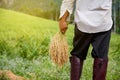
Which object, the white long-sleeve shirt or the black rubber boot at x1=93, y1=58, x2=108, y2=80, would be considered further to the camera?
the black rubber boot at x1=93, y1=58, x2=108, y2=80

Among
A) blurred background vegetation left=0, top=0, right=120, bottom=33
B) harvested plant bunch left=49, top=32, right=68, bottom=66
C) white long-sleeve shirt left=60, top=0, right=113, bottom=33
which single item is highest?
white long-sleeve shirt left=60, top=0, right=113, bottom=33

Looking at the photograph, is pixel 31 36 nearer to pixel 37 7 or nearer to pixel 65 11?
pixel 37 7

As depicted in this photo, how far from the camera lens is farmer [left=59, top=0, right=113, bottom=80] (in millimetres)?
4578

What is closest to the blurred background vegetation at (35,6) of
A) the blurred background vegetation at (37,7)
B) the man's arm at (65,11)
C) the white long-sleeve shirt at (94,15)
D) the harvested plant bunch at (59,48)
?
the blurred background vegetation at (37,7)

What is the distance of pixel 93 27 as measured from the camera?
4.57 meters

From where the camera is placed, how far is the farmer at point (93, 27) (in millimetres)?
4578

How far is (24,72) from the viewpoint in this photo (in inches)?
215

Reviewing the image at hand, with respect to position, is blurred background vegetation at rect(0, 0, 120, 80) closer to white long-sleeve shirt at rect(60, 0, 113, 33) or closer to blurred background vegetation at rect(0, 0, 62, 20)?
blurred background vegetation at rect(0, 0, 62, 20)

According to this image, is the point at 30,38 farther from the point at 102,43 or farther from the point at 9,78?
the point at 102,43

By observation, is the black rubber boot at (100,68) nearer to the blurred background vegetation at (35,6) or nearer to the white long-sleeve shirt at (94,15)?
the white long-sleeve shirt at (94,15)

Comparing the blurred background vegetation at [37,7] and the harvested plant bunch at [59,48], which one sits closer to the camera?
the harvested plant bunch at [59,48]

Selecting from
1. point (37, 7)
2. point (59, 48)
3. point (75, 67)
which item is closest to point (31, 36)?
point (37, 7)

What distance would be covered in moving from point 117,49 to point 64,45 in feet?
3.44

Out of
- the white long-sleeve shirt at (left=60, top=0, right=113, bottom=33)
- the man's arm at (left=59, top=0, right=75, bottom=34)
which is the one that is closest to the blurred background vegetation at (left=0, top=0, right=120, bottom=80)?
the man's arm at (left=59, top=0, right=75, bottom=34)
